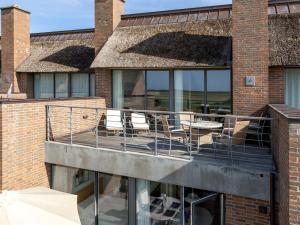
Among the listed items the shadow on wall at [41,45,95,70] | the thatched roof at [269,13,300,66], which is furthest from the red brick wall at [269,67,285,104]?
the shadow on wall at [41,45,95,70]

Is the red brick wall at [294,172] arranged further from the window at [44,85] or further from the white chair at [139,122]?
the window at [44,85]

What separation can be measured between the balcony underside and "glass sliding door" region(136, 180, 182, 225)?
0.83 metres

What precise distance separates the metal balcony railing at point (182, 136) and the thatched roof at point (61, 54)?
117 inches

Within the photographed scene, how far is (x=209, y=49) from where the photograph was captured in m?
10.9

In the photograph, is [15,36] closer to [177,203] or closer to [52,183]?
[52,183]

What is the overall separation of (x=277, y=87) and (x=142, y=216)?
5908 mm

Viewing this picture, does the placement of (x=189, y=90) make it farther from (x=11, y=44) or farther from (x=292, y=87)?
(x=11, y=44)

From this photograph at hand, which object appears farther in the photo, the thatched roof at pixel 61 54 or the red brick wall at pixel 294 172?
the thatched roof at pixel 61 54

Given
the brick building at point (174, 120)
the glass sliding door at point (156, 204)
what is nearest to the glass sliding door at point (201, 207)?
the brick building at point (174, 120)

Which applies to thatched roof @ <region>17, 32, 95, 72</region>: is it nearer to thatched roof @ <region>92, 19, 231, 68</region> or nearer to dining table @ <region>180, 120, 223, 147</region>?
thatched roof @ <region>92, 19, 231, 68</region>

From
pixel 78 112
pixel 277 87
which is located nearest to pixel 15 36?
pixel 78 112

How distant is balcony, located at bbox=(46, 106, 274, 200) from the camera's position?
23.3ft

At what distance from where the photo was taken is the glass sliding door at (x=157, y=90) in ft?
39.3

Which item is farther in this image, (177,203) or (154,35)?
(154,35)
